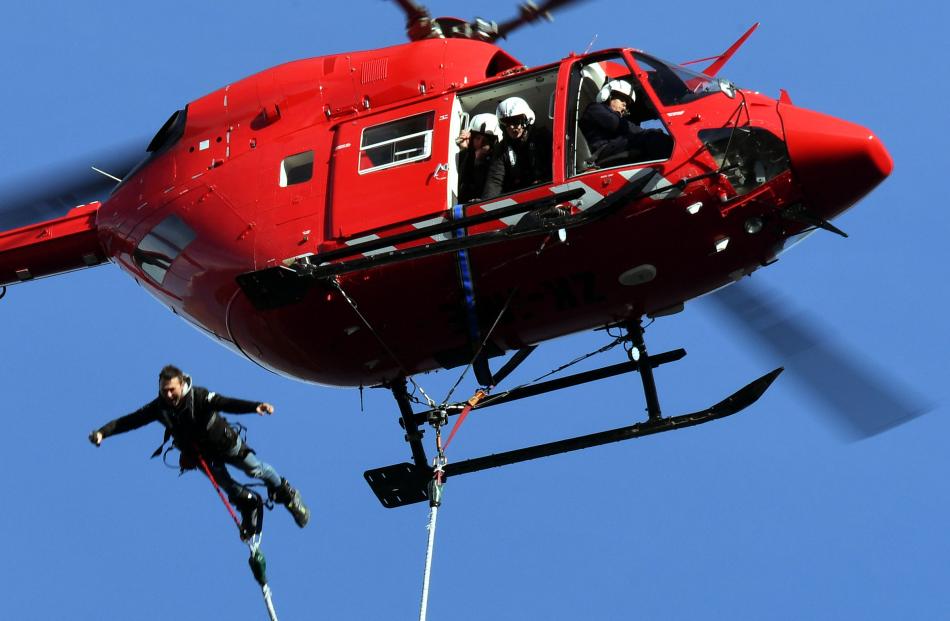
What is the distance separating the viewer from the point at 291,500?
48.0 feet

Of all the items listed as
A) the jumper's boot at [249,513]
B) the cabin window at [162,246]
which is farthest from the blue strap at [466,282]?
the cabin window at [162,246]

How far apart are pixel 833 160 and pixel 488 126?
279 cm

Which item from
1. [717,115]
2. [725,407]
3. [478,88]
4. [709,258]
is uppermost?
[478,88]

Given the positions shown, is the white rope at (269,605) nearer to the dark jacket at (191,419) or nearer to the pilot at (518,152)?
the dark jacket at (191,419)

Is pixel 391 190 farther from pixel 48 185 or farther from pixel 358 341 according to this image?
pixel 48 185

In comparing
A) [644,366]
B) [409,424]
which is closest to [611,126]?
[644,366]

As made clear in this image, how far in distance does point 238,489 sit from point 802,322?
16.2 feet

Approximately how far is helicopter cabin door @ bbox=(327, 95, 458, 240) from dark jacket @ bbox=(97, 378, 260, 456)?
1.65 m

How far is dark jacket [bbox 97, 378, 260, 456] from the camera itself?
13.6m

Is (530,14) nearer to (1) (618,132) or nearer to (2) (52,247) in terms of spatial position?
(1) (618,132)

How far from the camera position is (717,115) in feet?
43.8

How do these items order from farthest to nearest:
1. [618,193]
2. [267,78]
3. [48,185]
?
[48,185]
[267,78]
[618,193]

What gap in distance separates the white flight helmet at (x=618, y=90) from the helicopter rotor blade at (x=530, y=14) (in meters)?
1.46

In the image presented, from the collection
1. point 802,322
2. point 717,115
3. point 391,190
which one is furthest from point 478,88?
point 802,322
